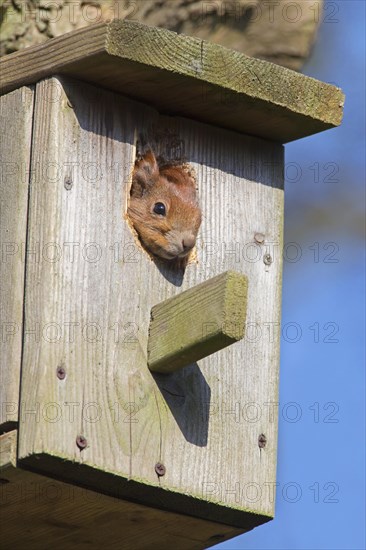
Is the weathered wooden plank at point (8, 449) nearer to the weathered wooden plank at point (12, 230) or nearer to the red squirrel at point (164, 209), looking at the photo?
the weathered wooden plank at point (12, 230)

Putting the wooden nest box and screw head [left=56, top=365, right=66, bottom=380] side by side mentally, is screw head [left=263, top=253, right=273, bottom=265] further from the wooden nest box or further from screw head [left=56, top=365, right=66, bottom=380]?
screw head [left=56, top=365, right=66, bottom=380]

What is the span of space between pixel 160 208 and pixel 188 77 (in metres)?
0.39

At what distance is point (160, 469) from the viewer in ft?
12.2

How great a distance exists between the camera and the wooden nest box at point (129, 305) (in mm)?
3602

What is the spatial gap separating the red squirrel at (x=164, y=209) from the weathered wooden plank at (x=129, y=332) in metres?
0.04

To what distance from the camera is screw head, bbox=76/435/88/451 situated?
356 centimetres

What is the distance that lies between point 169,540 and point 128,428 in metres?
0.51

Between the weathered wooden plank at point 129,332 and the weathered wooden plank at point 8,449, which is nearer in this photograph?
the weathered wooden plank at point 8,449

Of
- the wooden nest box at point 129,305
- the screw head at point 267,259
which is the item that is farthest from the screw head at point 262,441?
the screw head at point 267,259

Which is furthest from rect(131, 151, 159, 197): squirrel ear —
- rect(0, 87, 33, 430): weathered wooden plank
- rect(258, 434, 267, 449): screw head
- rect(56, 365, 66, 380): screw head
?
rect(258, 434, 267, 449): screw head

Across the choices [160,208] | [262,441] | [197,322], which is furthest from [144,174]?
[262,441]

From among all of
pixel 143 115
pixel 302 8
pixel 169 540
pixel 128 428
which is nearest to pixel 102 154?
pixel 143 115

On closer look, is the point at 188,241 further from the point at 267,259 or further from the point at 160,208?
the point at 267,259

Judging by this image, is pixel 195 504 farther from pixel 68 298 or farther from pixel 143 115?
pixel 143 115
